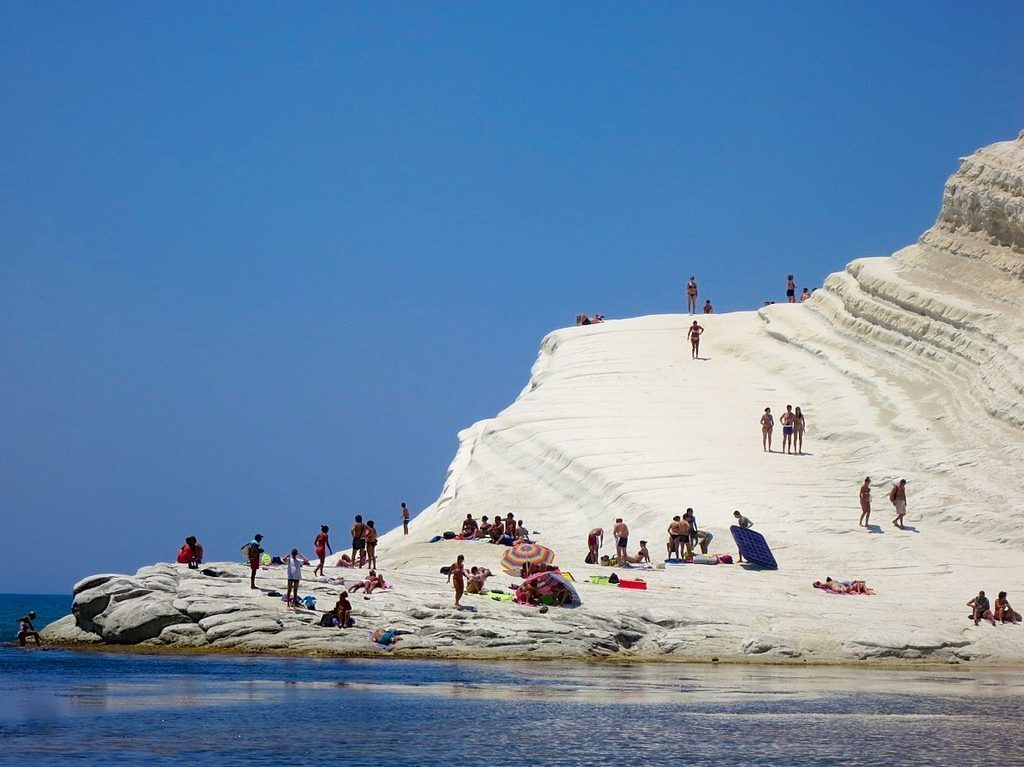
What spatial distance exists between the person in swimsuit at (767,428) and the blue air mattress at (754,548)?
7800 mm

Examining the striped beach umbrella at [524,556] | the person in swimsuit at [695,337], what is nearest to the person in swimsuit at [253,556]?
the striped beach umbrella at [524,556]

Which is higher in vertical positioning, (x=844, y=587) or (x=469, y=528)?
(x=469, y=528)

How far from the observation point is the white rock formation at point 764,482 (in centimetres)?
2733

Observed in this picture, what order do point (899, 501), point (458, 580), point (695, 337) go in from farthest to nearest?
1. point (695, 337)
2. point (899, 501)
3. point (458, 580)

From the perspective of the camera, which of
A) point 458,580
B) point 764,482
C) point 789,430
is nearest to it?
point 458,580

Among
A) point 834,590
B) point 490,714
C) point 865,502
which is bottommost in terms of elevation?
point 490,714

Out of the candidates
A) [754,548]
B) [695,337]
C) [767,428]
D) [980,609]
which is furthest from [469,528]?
[695,337]

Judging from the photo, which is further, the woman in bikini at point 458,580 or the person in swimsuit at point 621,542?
the person in swimsuit at point 621,542

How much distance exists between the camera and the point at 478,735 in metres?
17.1

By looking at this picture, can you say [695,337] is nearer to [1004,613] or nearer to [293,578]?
[1004,613]

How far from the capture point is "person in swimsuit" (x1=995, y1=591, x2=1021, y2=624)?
92.8ft

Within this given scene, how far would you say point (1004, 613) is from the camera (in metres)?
28.3

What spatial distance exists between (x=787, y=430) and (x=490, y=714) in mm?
22435

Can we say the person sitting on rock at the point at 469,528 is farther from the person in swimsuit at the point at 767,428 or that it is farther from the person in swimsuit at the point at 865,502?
the person in swimsuit at the point at 865,502
